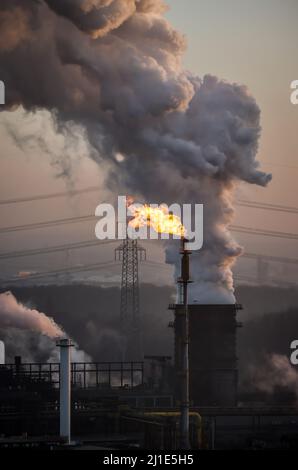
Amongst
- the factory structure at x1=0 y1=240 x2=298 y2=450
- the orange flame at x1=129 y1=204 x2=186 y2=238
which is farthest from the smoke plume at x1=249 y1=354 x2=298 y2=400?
the orange flame at x1=129 y1=204 x2=186 y2=238

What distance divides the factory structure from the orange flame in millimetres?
1360

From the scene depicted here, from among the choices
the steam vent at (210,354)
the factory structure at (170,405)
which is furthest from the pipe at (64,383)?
the steam vent at (210,354)

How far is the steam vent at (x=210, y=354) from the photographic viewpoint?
95812 mm

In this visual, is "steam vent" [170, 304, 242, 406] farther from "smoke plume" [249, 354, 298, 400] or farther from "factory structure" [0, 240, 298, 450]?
"smoke plume" [249, 354, 298, 400]

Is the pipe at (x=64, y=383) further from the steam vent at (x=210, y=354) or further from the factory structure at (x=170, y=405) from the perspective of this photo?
the steam vent at (x=210, y=354)

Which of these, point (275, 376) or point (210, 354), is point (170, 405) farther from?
point (275, 376)

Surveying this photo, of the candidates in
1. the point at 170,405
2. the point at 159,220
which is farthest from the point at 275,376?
the point at 159,220

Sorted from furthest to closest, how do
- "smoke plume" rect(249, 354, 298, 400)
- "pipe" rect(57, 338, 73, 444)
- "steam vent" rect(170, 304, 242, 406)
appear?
1. "smoke plume" rect(249, 354, 298, 400)
2. "steam vent" rect(170, 304, 242, 406)
3. "pipe" rect(57, 338, 73, 444)

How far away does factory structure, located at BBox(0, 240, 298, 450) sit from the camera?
8269 centimetres

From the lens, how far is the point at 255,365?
395 ft

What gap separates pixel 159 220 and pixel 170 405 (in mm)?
18293

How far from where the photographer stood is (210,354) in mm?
96750
